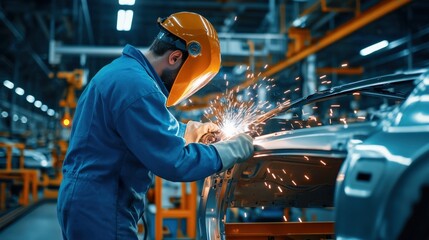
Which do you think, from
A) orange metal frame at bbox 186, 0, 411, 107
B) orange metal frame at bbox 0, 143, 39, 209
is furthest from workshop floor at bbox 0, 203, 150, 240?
orange metal frame at bbox 186, 0, 411, 107

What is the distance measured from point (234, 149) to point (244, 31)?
15.0 metres

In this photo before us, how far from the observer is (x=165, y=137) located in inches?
81.8

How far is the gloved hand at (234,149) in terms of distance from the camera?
222 cm

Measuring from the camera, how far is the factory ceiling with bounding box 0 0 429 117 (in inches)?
340

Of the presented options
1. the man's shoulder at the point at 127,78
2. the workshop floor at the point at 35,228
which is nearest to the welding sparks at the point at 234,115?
the man's shoulder at the point at 127,78

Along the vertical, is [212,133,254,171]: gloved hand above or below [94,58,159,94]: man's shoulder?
below

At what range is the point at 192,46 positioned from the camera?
7.87 feet

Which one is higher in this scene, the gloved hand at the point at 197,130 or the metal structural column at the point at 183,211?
the gloved hand at the point at 197,130

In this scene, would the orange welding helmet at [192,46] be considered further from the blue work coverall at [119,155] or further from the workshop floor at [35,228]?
the workshop floor at [35,228]

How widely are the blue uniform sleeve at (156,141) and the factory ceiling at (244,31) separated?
5.60 ft

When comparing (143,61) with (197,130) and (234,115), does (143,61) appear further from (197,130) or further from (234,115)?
(234,115)

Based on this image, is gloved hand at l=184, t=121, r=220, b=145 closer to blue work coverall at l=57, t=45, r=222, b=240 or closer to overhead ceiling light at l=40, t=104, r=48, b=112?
blue work coverall at l=57, t=45, r=222, b=240

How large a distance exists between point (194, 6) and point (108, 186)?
460 inches

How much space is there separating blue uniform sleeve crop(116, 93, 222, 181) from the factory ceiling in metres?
1.71
